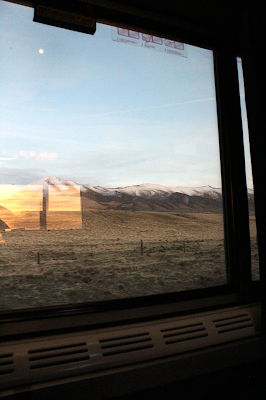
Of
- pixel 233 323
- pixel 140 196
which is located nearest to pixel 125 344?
pixel 233 323

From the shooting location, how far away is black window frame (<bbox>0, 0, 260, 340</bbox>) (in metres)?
1.38

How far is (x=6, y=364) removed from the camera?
1.08 metres

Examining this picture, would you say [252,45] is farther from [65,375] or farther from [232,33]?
[65,375]

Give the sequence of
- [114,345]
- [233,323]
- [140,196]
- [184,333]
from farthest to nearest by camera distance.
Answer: [140,196], [233,323], [184,333], [114,345]

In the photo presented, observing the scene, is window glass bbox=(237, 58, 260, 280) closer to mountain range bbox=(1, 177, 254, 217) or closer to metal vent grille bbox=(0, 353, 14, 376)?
mountain range bbox=(1, 177, 254, 217)

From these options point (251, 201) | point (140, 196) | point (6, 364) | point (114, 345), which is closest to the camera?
point (6, 364)

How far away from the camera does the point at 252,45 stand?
1549 mm

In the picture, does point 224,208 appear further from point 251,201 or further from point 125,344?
point 125,344

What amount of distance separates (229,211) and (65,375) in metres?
1.40

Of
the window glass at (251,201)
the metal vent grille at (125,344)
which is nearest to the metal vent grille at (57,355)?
the metal vent grille at (125,344)

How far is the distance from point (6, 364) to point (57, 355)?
22 cm

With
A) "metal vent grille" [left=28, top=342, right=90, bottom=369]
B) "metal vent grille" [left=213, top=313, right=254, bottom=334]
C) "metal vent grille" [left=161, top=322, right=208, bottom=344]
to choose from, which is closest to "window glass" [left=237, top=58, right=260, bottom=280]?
"metal vent grille" [left=213, top=313, right=254, bottom=334]

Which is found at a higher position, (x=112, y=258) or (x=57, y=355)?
(x=112, y=258)

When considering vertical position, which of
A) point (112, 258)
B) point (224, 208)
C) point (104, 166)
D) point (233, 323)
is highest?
point (104, 166)
